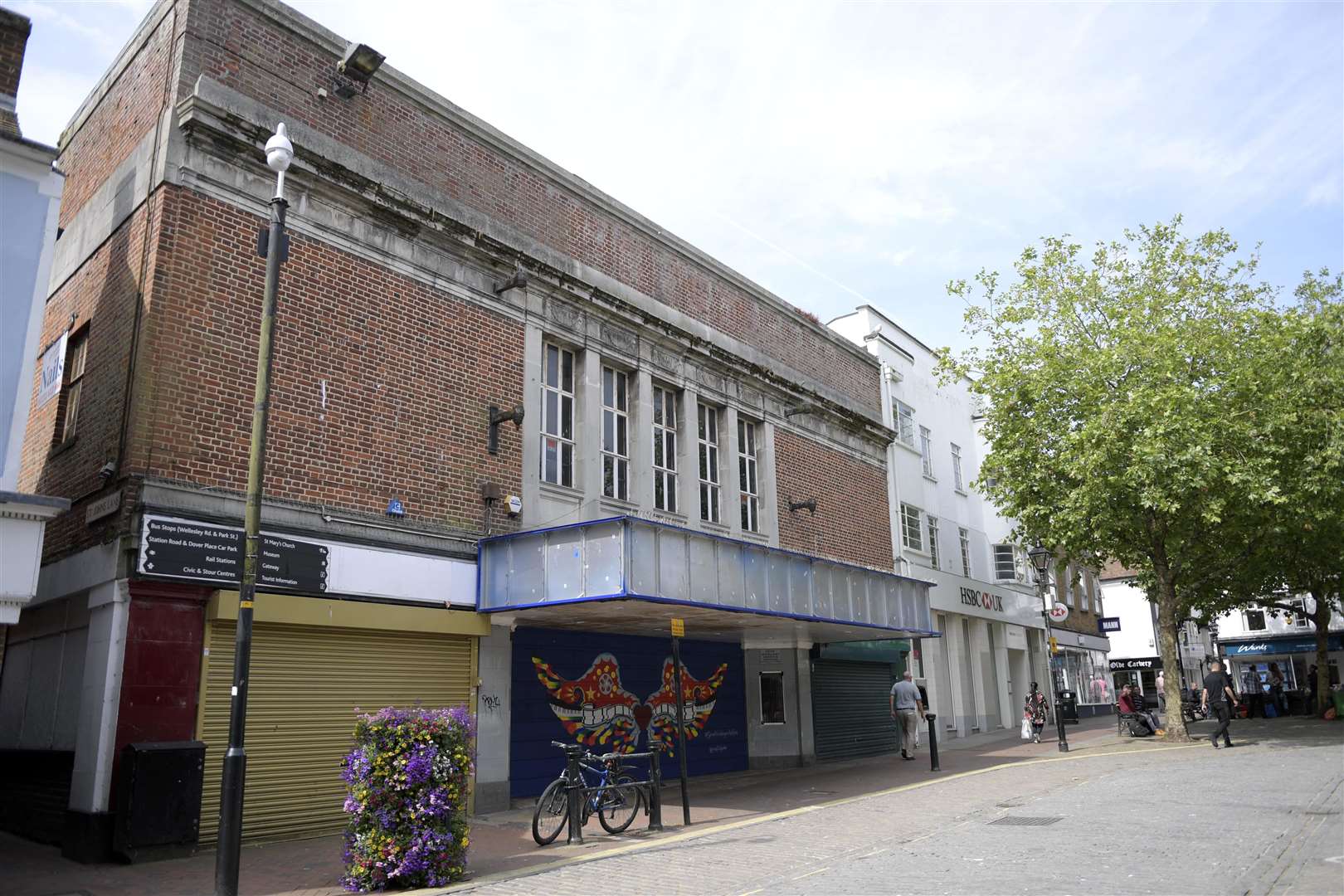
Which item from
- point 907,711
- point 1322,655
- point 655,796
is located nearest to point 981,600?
point 907,711

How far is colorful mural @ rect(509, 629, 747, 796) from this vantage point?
48.0 ft

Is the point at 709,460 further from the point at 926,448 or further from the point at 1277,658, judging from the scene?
the point at 1277,658

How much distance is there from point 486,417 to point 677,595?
13.6 ft

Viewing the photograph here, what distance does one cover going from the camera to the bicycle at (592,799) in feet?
35.4

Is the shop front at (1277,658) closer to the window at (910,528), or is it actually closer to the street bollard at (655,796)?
the window at (910,528)

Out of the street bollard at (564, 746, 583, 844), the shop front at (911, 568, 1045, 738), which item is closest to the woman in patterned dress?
the shop front at (911, 568, 1045, 738)

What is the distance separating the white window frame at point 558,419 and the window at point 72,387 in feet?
21.3

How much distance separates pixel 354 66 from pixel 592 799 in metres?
10.5

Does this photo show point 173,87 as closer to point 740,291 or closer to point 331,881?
point 331,881

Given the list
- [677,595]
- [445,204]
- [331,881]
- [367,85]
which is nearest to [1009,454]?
[677,595]

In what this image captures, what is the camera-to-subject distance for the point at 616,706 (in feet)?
53.6

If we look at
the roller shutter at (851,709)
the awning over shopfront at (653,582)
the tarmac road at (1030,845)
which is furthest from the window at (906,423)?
the tarmac road at (1030,845)

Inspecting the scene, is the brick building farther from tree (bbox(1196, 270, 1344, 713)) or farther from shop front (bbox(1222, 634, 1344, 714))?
shop front (bbox(1222, 634, 1344, 714))

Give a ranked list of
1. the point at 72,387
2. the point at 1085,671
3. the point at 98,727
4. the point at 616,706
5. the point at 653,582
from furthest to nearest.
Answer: the point at 1085,671 < the point at 616,706 < the point at 72,387 < the point at 653,582 < the point at 98,727
